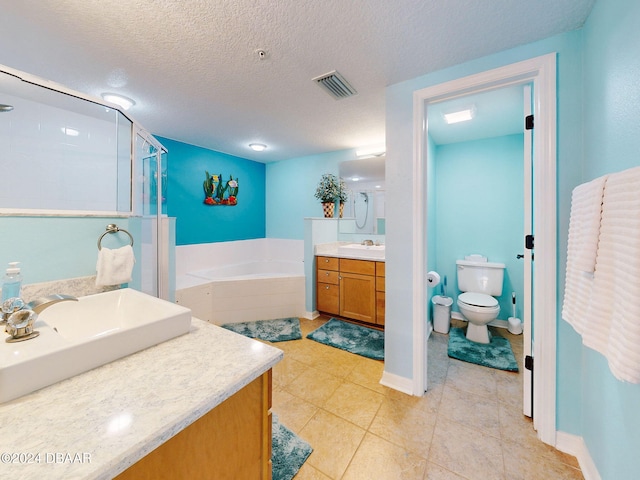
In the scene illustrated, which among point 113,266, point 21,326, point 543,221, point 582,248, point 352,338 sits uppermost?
point 543,221

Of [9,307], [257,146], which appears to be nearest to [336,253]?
[257,146]

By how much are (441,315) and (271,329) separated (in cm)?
186

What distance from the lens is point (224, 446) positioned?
67cm

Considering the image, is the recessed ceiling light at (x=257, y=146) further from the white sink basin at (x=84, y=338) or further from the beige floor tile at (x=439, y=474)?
the beige floor tile at (x=439, y=474)

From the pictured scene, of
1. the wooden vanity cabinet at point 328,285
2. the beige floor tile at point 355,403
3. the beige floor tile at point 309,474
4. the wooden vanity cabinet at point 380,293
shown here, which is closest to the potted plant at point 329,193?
the wooden vanity cabinet at point 328,285

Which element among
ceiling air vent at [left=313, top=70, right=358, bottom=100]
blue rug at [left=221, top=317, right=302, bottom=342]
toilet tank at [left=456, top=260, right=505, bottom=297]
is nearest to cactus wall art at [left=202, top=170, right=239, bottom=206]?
blue rug at [left=221, top=317, right=302, bottom=342]

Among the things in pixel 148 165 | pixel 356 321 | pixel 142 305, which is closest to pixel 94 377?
pixel 142 305

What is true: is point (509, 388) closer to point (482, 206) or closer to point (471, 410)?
point (471, 410)

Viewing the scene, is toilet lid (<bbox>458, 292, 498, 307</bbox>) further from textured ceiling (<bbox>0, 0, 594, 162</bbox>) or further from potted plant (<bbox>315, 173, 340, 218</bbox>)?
textured ceiling (<bbox>0, 0, 594, 162</bbox>)

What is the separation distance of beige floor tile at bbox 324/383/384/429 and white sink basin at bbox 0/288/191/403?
1.22 metres

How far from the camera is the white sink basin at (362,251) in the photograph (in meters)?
2.91

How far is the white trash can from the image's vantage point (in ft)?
8.95

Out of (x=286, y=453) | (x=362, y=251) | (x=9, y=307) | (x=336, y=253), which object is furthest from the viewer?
(x=336, y=253)

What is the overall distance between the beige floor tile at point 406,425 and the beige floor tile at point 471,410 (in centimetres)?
14
